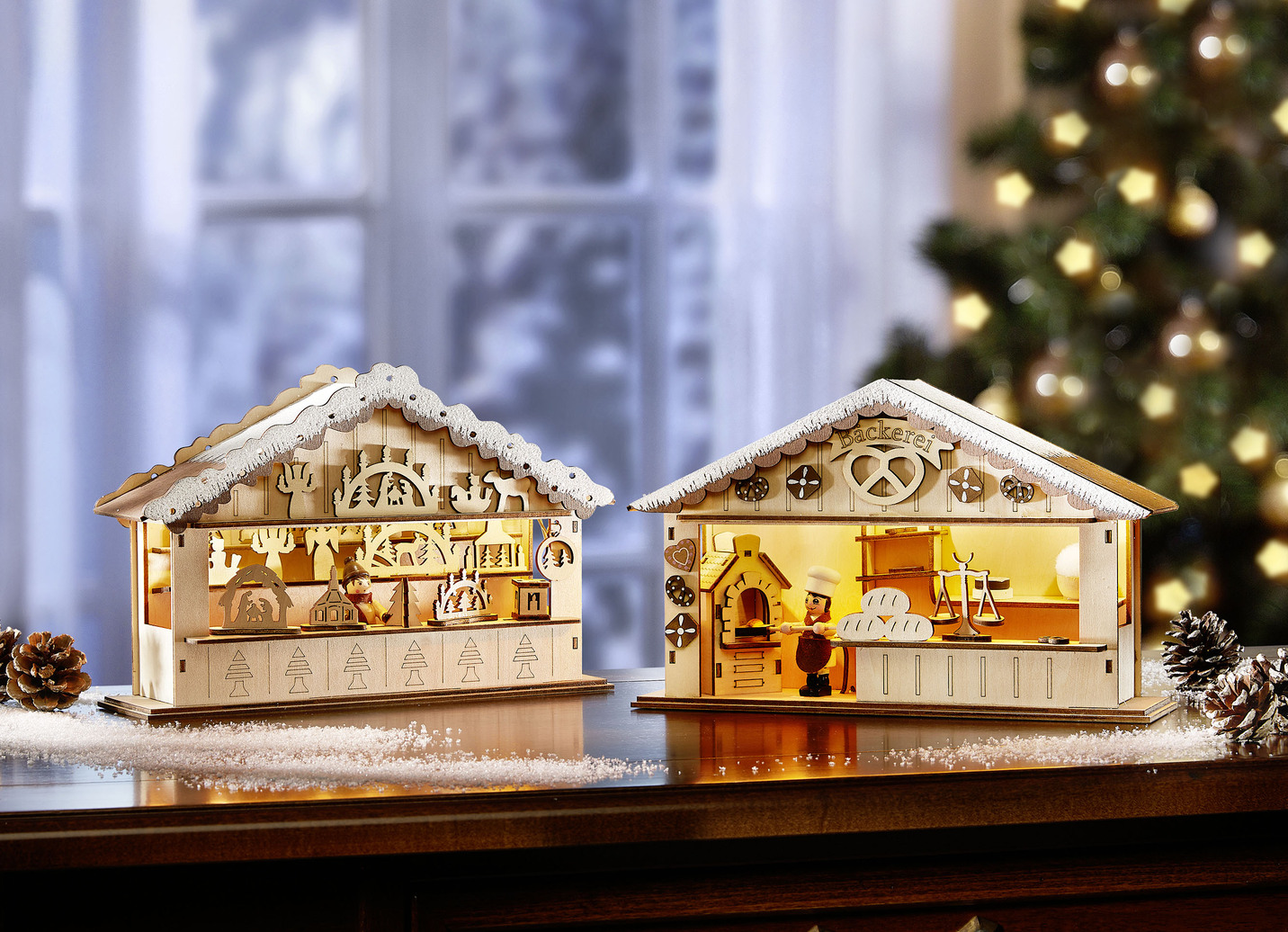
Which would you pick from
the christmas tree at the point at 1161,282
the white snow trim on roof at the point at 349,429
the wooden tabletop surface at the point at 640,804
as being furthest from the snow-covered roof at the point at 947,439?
the christmas tree at the point at 1161,282

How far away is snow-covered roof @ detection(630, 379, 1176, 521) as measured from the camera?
1.19 metres

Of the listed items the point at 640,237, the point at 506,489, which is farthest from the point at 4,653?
the point at 640,237

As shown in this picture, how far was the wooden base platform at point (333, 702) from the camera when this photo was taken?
1229 millimetres

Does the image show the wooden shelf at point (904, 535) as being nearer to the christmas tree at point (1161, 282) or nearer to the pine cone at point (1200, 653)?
the pine cone at point (1200, 653)

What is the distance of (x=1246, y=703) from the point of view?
1080 mm

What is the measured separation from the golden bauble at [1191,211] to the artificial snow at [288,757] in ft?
6.36

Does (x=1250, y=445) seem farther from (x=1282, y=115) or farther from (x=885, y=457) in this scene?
(x=885, y=457)

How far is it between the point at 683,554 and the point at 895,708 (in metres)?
0.26

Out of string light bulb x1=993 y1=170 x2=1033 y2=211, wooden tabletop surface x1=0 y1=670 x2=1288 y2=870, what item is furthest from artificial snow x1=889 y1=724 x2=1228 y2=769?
string light bulb x1=993 y1=170 x2=1033 y2=211

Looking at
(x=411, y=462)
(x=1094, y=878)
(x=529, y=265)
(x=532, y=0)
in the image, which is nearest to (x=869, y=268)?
(x=529, y=265)

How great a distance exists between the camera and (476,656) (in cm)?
134

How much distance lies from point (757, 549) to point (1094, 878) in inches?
17.9

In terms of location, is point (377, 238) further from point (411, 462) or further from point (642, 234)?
point (411, 462)

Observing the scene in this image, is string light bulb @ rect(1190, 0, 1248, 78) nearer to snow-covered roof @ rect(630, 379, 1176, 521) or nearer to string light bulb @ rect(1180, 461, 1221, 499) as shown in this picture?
string light bulb @ rect(1180, 461, 1221, 499)
